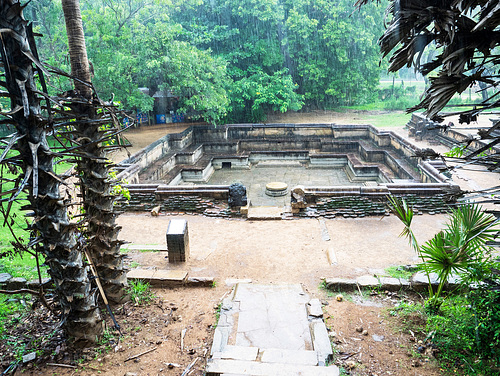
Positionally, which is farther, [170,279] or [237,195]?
[237,195]

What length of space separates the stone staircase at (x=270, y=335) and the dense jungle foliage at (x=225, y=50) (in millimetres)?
11329

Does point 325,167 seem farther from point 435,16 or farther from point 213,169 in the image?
point 435,16

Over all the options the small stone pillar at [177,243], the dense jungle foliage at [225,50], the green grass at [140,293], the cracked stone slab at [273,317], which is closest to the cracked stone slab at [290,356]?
the cracked stone slab at [273,317]

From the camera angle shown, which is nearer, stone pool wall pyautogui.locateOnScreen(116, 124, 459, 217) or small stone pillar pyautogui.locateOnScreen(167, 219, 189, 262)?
small stone pillar pyautogui.locateOnScreen(167, 219, 189, 262)

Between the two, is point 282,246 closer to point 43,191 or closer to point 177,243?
point 177,243

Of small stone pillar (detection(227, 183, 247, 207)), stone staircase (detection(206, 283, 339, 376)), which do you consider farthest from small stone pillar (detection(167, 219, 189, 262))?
small stone pillar (detection(227, 183, 247, 207))

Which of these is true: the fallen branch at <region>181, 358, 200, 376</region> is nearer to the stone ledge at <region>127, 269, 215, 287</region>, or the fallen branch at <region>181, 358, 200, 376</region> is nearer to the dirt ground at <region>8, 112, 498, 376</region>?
the dirt ground at <region>8, 112, 498, 376</region>

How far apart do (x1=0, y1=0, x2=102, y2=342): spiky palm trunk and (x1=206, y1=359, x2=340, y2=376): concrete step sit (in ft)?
5.15

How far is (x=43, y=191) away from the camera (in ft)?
11.7

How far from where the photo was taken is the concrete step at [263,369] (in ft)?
12.4

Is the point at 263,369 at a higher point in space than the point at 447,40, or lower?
lower

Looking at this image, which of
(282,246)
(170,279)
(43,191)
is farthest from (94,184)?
(282,246)

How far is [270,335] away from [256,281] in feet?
5.61

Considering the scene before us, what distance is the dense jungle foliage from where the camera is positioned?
14.7 metres
